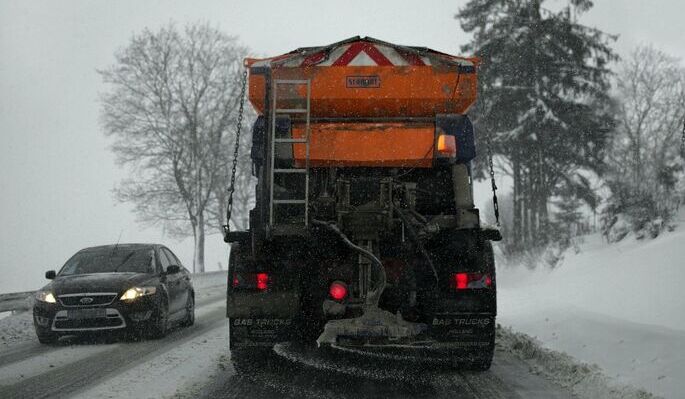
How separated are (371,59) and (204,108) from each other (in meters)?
34.1

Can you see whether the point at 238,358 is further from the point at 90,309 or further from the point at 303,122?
the point at 90,309

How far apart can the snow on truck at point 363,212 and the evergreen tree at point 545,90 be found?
65.4 ft

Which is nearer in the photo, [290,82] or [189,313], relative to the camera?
[290,82]

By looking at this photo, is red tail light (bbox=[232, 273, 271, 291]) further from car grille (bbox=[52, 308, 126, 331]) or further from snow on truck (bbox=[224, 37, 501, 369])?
car grille (bbox=[52, 308, 126, 331])

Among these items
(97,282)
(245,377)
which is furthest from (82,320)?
(245,377)

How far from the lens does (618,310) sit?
10578 mm

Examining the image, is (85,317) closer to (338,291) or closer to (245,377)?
(245,377)

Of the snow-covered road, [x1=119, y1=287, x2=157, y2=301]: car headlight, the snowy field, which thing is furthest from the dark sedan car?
the snowy field

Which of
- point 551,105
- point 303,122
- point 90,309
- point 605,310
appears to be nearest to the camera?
point 303,122

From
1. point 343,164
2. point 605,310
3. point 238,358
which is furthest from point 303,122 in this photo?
point 605,310

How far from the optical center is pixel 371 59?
7.13 meters

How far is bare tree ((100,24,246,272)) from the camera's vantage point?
38469mm

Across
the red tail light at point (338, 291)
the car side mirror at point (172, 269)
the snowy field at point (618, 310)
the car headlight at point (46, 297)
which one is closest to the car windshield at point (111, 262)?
the car side mirror at point (172, 269)

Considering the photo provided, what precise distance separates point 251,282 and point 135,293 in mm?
4442
